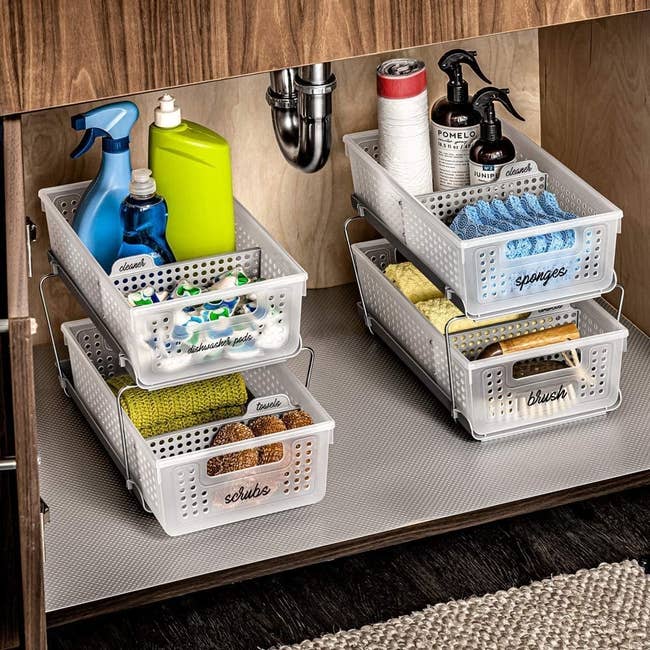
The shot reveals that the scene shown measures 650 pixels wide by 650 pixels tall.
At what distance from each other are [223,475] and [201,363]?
5.6 inches

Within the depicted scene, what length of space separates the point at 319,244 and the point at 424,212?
0.49 meters

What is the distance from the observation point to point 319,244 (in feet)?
7.20

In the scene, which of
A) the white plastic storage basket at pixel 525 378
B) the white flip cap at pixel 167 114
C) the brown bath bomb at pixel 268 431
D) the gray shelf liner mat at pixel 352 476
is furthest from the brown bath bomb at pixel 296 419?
the white flip cap at pixel 167 114

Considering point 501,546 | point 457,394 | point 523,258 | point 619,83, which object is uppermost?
point 619,83

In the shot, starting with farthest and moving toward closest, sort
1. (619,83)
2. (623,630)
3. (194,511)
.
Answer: (619,83), (194,511), (623,630)

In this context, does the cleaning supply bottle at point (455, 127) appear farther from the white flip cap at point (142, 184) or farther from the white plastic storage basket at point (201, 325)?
the white flip cap at point (142, 184)

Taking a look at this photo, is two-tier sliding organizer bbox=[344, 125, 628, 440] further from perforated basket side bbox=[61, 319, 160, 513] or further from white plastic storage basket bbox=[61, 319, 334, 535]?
perforated basket side bbox=[61, 319, 160, 513]

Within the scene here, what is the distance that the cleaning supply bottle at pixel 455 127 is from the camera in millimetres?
1855

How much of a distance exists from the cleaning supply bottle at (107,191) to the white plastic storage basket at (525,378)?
44cm

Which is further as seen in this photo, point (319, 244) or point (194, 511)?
point (319, 244)

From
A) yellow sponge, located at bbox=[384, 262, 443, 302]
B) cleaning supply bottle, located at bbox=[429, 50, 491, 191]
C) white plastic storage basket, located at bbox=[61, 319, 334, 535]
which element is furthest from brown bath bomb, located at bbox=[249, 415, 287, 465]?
cleaning supply bottle, located at bbox=[429, 50, 491, 191]

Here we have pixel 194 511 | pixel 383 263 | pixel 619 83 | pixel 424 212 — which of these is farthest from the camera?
pixel 383 263

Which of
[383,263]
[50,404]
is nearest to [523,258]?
[383,263]

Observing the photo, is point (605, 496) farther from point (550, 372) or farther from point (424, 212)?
point (424, 212)
